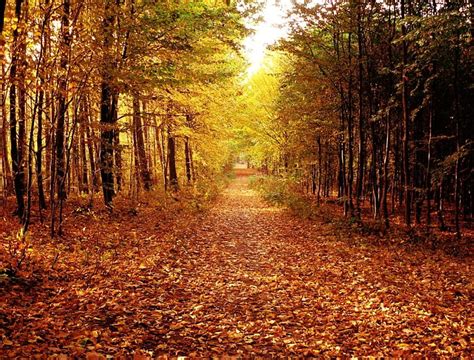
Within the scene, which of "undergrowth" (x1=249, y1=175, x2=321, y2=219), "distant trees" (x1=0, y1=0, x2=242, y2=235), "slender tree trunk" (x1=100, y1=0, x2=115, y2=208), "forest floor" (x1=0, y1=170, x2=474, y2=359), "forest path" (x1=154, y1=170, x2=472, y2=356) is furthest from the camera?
"undergrowth" (x1=249, y1=175, x2=321, y2=219)

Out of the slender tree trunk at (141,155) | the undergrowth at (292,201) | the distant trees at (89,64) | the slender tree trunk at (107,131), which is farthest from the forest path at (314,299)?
the slender tree trunk at (141,155)

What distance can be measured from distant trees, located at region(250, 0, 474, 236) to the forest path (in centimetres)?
438

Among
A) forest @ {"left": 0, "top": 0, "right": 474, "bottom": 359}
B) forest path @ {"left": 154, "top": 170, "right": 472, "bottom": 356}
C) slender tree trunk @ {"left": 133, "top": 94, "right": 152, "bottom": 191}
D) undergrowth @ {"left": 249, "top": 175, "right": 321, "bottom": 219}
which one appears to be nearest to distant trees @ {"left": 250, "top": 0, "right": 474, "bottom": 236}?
forest @ {"left": 0, "top": 0, "right": 474, "bottom": 359}

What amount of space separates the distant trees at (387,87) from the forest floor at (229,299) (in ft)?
14.4

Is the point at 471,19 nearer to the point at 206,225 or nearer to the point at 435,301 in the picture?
the point at 435,301

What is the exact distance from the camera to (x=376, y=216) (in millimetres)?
15008

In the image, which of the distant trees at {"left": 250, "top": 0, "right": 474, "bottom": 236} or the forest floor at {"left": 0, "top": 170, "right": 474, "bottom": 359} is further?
the distant trees at {"left": 250, "top": 0, "right": 474, "bottom": 236}

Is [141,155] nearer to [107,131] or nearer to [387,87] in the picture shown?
[107,131]

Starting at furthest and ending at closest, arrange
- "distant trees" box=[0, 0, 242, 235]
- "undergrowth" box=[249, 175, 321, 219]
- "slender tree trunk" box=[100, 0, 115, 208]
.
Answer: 1. "undergrowth" box=[249, 175, 321, 219]
2. "slender tree trunk" box=[100, 0, 115, 208]
3. "distant trees" box=[0, 0, 242, 235]

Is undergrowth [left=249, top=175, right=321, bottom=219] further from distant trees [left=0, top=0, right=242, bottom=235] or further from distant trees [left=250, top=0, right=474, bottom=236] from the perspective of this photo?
distant trees [left=0, top=0, right=242, bottom=235]

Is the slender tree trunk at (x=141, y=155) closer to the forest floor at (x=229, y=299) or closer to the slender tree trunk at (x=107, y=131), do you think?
the slender tree trunk at (x=107, y=131)

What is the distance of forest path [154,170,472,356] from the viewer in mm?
5516

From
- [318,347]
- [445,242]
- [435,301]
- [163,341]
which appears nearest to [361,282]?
[435,301]

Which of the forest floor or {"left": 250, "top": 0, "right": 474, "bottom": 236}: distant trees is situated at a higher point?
{"left": 250, "top": 0, "right": 474, "bottom": 236}: distant trees
